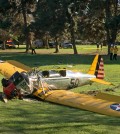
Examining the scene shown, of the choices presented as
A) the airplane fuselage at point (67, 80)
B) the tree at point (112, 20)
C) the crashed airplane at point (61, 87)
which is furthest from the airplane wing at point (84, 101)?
the tree at point (112, 20)

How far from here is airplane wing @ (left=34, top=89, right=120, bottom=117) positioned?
11866 mm

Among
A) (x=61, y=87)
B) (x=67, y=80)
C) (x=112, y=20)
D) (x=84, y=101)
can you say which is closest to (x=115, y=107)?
(x=84, y=101)

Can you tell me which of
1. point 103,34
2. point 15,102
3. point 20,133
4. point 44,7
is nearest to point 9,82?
point 15,102

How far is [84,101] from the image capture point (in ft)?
43.4

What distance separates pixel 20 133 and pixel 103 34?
53.7 meters

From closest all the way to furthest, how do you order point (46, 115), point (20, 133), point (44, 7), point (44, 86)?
point (20, 133), point (46, 115), point (44, 86), point (44, 7)

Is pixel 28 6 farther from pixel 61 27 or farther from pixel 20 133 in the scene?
pixel 20 133

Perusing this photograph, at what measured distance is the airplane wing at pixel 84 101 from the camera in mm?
11866

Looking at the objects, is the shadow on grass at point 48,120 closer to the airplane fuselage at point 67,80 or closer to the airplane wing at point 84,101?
the airplane wing at point 84,101

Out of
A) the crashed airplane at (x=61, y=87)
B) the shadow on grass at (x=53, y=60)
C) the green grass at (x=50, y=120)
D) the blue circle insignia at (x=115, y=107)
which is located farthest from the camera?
the shadow on grass at (x=53, y=60)

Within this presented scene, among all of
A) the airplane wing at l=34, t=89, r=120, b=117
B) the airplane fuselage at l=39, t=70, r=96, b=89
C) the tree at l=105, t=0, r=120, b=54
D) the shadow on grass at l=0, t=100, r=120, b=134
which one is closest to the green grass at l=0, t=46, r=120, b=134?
the shadow on grass at l=0, t=100, r=120, b=134

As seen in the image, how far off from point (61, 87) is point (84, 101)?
3.89 meters

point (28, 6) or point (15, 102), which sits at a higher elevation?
point (28, 6)

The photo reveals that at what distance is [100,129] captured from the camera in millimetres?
10383
